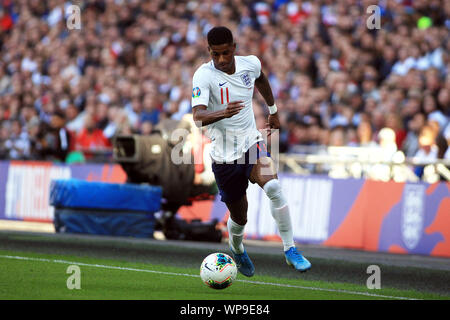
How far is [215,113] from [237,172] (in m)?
0.91

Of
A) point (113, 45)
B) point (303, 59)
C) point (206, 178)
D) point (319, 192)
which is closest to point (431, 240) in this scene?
point (319, 192)

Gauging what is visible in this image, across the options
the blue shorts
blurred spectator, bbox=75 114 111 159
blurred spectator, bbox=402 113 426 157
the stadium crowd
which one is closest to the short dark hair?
the blue shorts

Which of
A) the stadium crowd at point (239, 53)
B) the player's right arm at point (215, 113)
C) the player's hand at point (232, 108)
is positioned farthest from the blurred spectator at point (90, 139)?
the player's hand at point (232, 108)

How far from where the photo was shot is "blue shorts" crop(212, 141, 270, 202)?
8.83 metres

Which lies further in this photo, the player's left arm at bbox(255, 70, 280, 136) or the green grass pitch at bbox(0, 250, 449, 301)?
the player's left arm at bbox(255, 70, 280, 136)

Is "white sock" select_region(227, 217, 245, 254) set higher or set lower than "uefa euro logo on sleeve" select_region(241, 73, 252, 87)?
lower

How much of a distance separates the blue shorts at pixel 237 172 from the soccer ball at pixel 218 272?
2.96 ft

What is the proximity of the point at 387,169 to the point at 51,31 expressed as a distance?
14060 mm

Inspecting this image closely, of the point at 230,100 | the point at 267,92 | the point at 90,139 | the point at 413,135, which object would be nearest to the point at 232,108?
the point at 230,100

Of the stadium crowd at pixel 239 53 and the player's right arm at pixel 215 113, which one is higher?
the stadium crowd at pixel 239 53

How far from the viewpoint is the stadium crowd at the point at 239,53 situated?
16.6m

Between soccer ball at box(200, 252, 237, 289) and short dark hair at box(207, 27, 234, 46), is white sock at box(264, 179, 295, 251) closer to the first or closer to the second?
soccer ball at box(200, 252, 237, 289)

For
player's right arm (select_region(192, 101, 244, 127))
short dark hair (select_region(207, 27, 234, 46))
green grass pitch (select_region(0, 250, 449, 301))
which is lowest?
green grass pitch (select_region(0, 250, 449, 301))

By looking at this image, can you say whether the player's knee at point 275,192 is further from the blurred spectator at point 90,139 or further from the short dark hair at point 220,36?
the blurred spectator at point 90,139
